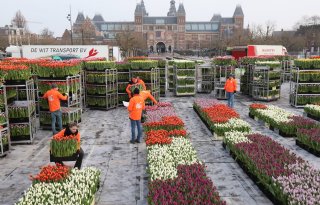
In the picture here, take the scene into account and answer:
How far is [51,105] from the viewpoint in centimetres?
1309

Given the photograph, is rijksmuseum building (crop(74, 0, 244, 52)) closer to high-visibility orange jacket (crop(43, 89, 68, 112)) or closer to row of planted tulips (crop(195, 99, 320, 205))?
high-visibility orange jacket (crop(43, 89, 68, 112))

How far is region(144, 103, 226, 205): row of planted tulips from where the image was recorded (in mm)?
6273

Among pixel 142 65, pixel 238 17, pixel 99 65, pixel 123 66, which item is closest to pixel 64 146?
pixel 99 65

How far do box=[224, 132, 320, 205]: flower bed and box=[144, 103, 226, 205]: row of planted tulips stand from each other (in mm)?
1383

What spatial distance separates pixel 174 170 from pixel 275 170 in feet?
8.29

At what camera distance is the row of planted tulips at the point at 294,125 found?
10957 mm

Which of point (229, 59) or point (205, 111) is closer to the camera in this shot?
point (205, 111)

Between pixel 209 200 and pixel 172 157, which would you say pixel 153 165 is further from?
pixel 209 200

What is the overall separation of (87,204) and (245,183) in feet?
14.5

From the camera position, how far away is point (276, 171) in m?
7.79


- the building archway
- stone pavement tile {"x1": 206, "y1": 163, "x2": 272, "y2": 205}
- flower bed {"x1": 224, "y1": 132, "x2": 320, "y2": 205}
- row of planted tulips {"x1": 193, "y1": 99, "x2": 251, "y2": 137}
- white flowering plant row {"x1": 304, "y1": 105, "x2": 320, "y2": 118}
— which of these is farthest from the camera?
the building archway

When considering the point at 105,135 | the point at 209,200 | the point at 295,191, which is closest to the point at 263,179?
the point at 295,191

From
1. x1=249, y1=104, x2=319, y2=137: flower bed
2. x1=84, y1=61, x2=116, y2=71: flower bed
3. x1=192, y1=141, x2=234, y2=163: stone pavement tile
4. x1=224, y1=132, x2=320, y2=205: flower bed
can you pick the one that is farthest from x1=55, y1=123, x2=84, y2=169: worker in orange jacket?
x1=84, y1=61, x2=116, y2=71: flower bed

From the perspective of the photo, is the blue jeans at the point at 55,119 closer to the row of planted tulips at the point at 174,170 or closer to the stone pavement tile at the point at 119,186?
the row of planted tulips at the point at 174,170
